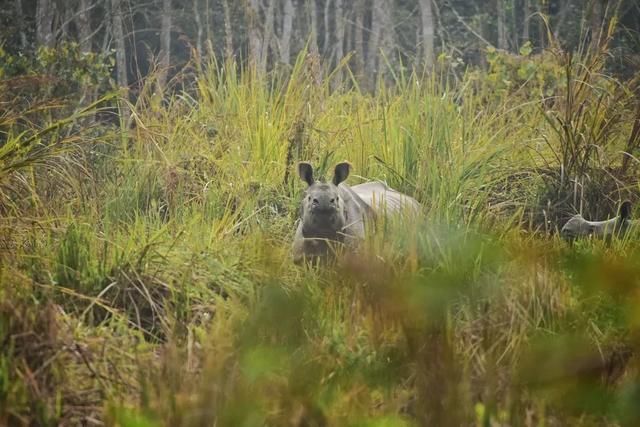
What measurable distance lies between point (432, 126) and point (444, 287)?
4654 millimetres

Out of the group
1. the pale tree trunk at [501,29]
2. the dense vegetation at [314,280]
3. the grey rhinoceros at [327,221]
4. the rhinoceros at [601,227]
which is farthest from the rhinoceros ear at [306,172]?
the pale tree trunk at [501,29]

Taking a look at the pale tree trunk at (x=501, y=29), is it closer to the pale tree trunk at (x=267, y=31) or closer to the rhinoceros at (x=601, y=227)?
the pale tree trunk at (x=267, y=31)

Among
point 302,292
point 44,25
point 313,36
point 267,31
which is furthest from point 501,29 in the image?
point 302,292

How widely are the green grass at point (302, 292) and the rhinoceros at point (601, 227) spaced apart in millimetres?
518

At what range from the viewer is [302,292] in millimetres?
2443

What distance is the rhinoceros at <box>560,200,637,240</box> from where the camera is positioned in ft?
18.0

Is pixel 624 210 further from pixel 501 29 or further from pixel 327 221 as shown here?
pixel 501 29

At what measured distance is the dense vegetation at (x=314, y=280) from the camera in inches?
104

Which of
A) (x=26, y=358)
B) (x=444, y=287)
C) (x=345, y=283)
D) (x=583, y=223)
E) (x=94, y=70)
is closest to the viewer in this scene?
(x=444, y=287)

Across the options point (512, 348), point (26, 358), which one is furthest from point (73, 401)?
point (512, 348)

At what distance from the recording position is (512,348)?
3699mm

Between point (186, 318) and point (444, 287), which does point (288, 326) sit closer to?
point (444, 287)

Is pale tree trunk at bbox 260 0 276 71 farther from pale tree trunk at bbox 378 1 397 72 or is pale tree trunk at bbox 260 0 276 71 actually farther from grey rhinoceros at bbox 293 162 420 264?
grey rhinoceros at bbox 293 162 420 264

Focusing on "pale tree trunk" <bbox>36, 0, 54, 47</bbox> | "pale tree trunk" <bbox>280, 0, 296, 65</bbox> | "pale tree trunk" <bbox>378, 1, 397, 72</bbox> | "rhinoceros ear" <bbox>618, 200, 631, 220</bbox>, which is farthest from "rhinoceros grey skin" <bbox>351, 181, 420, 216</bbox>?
"pale tree trunk" <bbox>280, 0, 296, 65</bbox>
